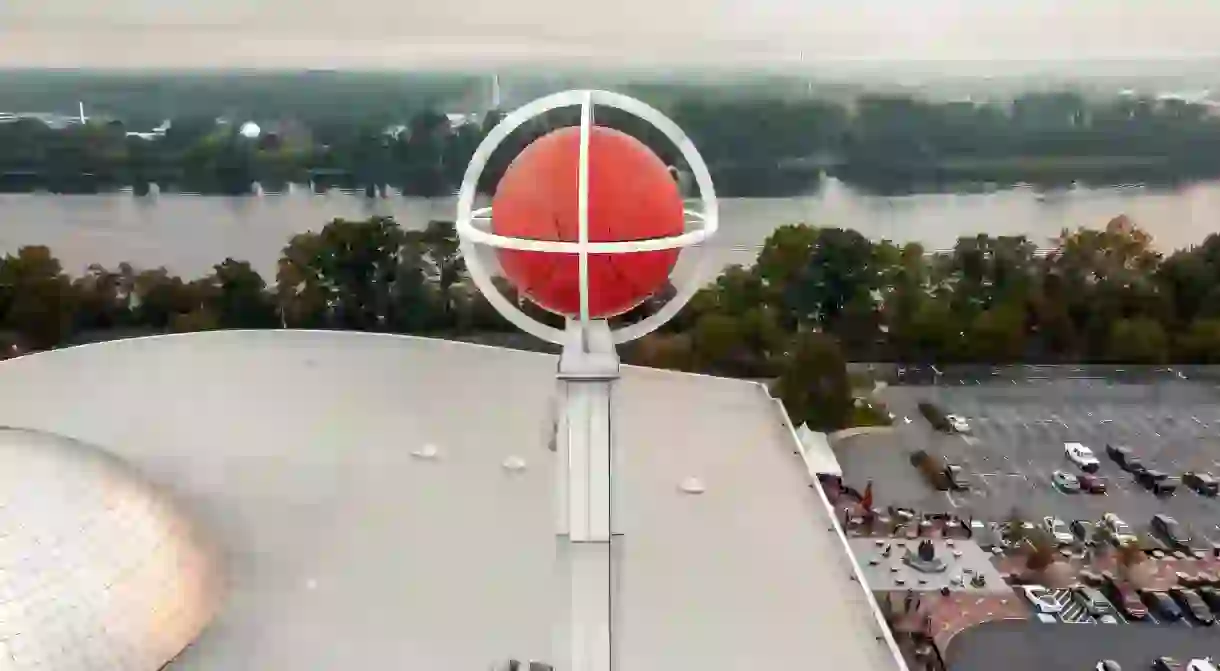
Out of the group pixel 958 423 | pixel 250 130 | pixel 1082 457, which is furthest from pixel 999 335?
pixel 250 130

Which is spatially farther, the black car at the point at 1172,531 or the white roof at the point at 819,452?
the white roof at the point at 819,452

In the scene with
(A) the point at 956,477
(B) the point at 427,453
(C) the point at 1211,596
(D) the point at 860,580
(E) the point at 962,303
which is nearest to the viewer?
(D) the point at 860,580

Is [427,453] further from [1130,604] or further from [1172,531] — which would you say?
[1172,531]

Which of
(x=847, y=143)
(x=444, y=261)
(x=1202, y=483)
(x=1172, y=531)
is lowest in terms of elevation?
(x=1172, y=531)

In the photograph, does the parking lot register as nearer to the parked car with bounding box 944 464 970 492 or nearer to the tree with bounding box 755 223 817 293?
the parked car with bounding box 944 464 970 492

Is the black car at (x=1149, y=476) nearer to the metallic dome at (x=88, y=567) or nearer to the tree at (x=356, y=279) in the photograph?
the tree at (x=356, y=279)

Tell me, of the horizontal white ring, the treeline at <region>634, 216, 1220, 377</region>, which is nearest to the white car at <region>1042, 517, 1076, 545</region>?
the treeline at <region>634, 216, 1220, 377</region>

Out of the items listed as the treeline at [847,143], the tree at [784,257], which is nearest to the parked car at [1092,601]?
the tree at [784,257]
